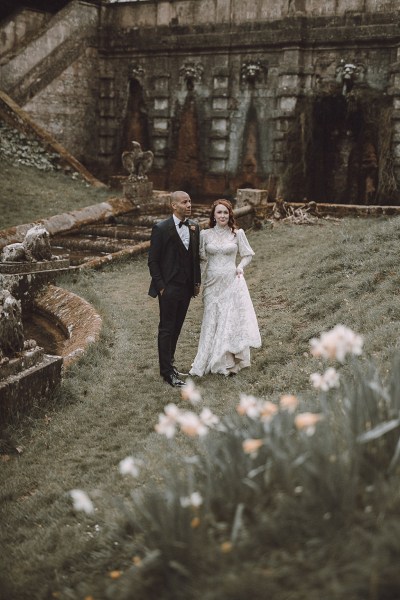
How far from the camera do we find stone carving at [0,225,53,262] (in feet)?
32.8

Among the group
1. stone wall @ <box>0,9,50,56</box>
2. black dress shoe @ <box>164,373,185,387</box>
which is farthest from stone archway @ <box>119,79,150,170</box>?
black dress shoe @ <box>164,373,185,387</box>

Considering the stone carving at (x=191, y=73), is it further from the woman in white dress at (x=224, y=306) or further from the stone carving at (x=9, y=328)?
the stone carving at (x=9, y=328)

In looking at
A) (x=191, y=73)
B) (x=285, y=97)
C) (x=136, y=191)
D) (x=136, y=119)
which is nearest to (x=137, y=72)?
(x=136, y=119)

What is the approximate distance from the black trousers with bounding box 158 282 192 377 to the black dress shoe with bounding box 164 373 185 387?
3 cm

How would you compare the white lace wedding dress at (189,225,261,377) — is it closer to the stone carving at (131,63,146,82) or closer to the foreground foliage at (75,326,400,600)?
the foreground foliage at (75,326,400,600)

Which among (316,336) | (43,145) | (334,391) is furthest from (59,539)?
(43,145)

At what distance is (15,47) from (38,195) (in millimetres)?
7258

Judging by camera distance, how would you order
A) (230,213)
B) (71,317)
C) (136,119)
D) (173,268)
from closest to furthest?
(173,268), (230,213), (71,317), (136,119)

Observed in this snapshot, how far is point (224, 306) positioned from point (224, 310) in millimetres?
45

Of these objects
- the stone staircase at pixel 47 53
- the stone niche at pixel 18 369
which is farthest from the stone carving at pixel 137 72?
the stone niche at pixel 18 369

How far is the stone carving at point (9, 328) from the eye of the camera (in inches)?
242

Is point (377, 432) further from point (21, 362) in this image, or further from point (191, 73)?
point (191, 73)

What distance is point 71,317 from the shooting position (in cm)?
915

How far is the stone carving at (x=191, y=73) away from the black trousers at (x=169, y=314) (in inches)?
602
